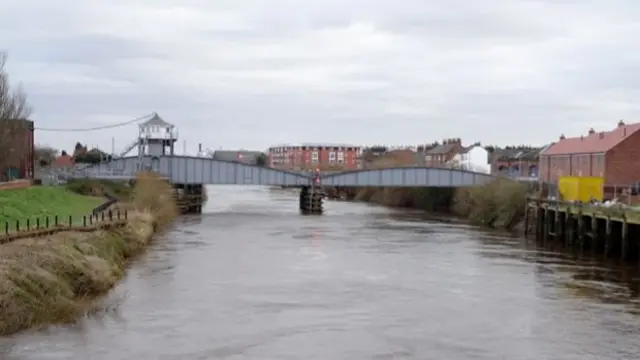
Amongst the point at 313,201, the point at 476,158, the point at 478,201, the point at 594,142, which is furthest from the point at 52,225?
the point at 476,158

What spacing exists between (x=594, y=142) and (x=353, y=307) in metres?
49.5

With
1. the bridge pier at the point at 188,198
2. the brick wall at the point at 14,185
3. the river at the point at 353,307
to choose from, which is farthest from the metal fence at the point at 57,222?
the bridge pier at the point at 188,198

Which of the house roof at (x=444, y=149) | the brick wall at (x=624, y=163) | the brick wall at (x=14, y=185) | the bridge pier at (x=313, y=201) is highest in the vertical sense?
the house roof at (x=444, y=149)

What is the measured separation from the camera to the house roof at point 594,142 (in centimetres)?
6812

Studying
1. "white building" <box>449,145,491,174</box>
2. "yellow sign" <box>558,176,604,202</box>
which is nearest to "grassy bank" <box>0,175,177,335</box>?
"yellow sign" <box>558,176,604,202</box>

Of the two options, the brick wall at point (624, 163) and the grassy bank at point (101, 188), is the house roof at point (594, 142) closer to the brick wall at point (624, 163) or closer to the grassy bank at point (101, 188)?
the brick wall at point (624, 163)

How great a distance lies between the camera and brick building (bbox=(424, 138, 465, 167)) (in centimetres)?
16875

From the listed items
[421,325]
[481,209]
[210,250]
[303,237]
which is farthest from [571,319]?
[481,209]

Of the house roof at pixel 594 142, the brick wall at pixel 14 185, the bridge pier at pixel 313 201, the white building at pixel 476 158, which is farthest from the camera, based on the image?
the white building at pixel 476 158

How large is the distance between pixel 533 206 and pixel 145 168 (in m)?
41.4

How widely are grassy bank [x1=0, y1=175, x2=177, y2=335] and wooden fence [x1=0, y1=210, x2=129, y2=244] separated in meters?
0.65

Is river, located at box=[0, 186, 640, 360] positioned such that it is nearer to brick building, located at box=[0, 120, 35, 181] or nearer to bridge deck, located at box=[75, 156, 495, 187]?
brick building, located at box=[0, 120, 35, 181]

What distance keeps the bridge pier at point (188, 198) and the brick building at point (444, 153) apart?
7445 centimetres

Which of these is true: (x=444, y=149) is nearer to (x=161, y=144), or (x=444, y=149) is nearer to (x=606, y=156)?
(x=161, y=144)
